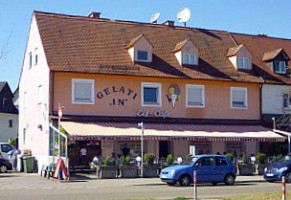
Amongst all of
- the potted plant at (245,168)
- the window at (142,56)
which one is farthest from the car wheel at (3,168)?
the potted plant at (245,168)

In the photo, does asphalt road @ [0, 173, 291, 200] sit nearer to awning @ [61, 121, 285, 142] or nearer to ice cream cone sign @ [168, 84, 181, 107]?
awning @ [61, 121, 285, 142]

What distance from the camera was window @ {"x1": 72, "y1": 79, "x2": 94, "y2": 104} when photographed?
3241 cm

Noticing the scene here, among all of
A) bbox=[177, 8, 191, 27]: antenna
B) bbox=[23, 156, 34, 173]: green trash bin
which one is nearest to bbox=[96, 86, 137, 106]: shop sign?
bbox=[23, 156, 34, 173]: green trash bin

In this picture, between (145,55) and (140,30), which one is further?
(140,30)

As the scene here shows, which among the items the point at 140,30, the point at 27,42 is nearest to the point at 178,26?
A: the point at 140,30

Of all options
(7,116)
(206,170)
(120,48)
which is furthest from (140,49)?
(7,116)

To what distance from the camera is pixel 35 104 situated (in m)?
35.7

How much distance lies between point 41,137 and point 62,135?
5.55m

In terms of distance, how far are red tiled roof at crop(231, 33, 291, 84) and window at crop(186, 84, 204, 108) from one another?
522 centimetres

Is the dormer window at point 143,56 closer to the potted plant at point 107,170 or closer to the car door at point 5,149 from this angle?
the potted plant at point 107,170

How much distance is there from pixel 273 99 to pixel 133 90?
1115 centimetres

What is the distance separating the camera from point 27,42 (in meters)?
38.7

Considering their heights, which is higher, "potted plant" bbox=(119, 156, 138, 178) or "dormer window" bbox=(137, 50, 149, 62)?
"dormer window" bbox=(137, 50, 149, 62)

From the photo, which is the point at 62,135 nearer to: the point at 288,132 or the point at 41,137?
the point at 41,137
